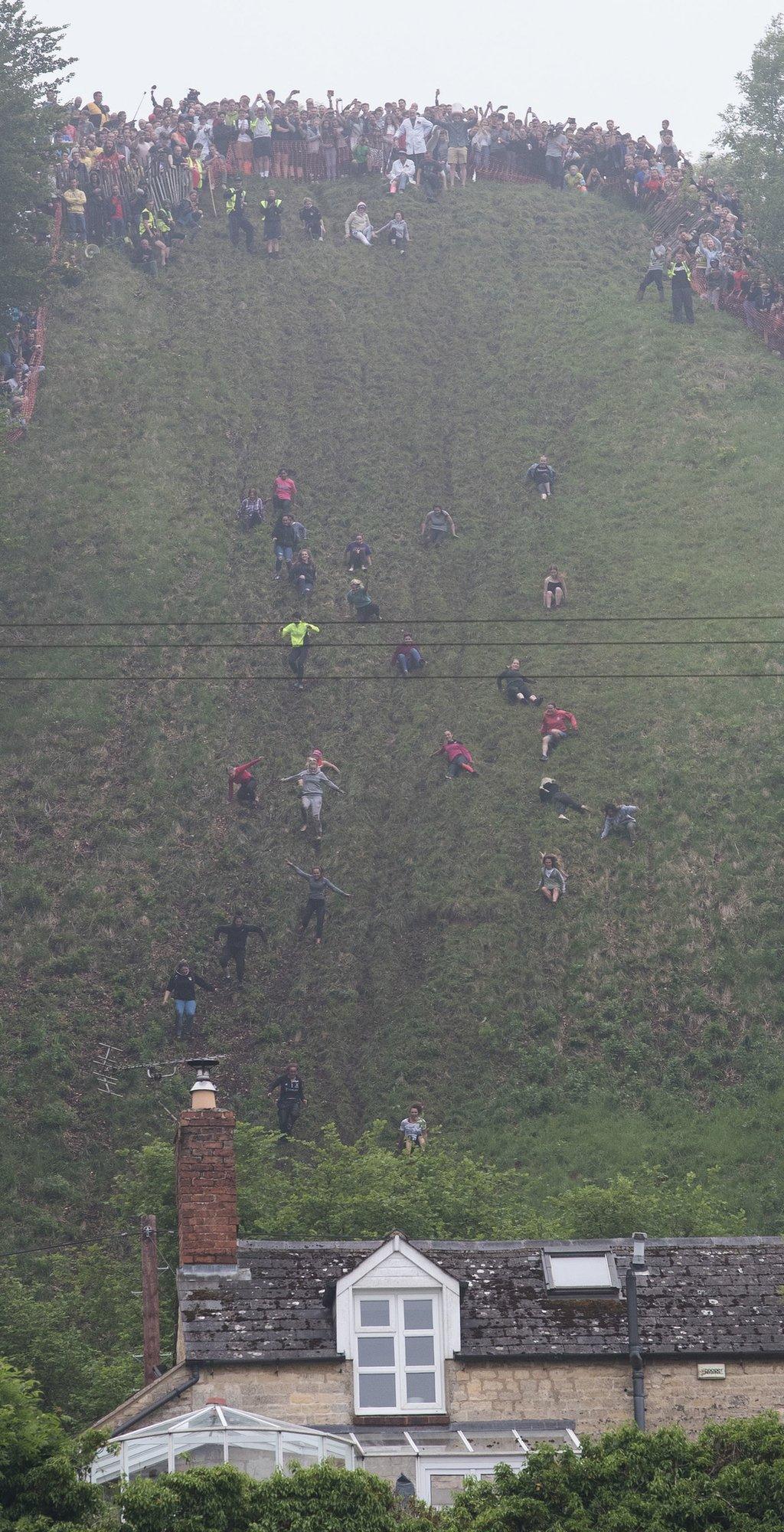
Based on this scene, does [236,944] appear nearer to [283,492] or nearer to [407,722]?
[407,722]

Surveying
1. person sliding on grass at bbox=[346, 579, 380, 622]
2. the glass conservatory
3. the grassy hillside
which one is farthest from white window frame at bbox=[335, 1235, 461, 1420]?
person sliding on grass at bbox=[346, 579, 380, 622]

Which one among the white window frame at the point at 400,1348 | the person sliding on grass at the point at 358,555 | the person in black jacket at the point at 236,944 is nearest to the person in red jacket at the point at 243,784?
the person in black jacket at the point at 236,944

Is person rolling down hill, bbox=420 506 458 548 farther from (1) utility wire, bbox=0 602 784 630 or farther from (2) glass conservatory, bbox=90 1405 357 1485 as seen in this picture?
(2) glass conservatory, bbox=90 1405 357 1485

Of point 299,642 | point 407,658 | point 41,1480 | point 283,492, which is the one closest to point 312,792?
point 299,642

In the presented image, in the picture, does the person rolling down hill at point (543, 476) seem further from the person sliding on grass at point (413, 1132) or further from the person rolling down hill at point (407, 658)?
the person sliding on grass at point (413, 1132)

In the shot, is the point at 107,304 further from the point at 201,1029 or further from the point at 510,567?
the point at 201,1029

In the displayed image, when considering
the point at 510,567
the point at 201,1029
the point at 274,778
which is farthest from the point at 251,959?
the point at 510,567
